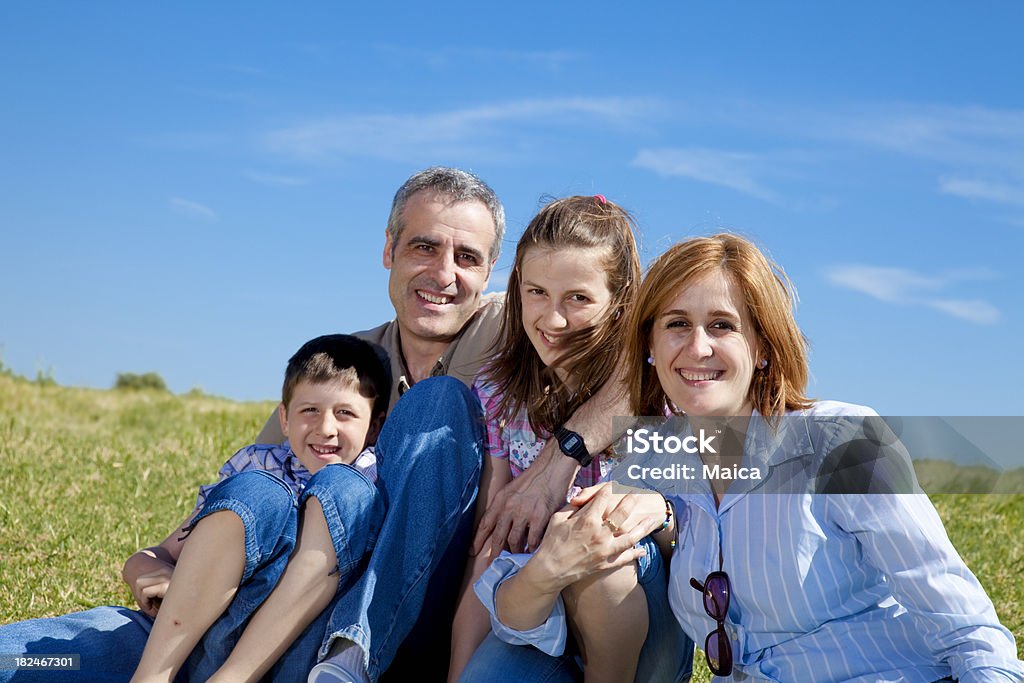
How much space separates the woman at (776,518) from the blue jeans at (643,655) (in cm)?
13

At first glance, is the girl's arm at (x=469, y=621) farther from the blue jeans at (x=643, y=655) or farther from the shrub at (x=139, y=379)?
the shrub at (x=139, y=379)

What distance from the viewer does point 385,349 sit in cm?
460

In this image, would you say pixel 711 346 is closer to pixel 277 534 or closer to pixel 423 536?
pixel 423 536

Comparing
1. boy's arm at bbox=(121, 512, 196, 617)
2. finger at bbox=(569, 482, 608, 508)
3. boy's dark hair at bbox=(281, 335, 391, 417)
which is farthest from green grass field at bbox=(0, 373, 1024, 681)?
boy's dark hair at bbox=(281, 335, 391, 417)

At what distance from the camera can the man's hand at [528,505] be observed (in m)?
3.15

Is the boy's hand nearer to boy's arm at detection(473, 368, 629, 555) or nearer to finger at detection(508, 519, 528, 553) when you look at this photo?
boy's arm at detection(473, 368, 629, 555)

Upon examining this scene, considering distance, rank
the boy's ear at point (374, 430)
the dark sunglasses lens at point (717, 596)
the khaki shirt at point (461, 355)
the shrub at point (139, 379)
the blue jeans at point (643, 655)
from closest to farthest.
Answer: the dark sunglasses lens at point (717, 596) < the blue jeans at point (643, 655) < the boy's ear at point (374, 430) < the khaki shirt at point (461, 355) < the shrub at point (139, 379)

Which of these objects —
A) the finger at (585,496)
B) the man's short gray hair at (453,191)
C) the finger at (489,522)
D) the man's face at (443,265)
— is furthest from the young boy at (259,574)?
the man's short gray hair at (453,191)

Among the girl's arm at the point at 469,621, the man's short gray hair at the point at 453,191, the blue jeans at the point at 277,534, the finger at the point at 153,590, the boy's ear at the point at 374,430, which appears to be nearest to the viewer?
the blue jeans at the point at 277,534

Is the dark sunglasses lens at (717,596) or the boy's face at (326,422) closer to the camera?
the dark sunglasses lens at (717,596)

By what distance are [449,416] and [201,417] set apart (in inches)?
302

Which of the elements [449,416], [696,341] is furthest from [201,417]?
[696,341]

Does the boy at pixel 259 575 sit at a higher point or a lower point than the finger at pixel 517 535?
lower

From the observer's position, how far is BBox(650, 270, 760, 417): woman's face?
273cm
